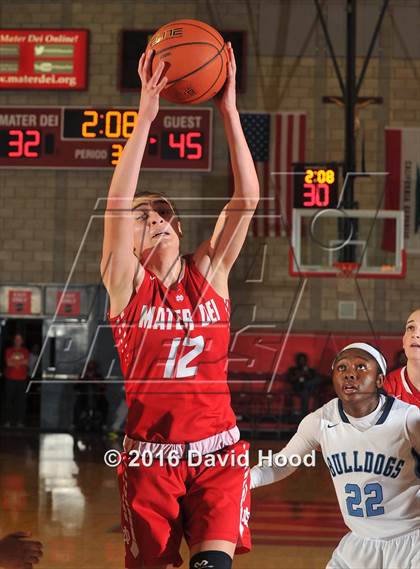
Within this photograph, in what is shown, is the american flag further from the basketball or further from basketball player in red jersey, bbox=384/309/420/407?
the basketball

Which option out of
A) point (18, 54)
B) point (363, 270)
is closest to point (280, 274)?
point (363, 270)

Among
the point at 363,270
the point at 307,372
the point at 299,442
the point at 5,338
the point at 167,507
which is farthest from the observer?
the point at 5,338

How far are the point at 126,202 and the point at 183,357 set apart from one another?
0.66 metres

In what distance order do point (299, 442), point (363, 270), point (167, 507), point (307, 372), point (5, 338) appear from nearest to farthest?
point (167, 507) < point (299, 442) < point (363, 270) < point (307, 372) < point (5, 338)

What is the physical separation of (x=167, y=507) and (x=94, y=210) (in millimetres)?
13044

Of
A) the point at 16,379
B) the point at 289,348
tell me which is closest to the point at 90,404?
the point at 16,379

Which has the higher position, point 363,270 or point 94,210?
point 94,210

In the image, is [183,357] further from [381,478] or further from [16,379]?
[16,379]

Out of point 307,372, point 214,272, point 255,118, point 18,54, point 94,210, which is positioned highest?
point 18,54

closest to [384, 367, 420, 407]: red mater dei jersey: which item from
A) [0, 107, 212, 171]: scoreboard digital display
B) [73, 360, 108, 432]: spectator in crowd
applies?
[0, 107, 212, 171]: scoreboard digital display

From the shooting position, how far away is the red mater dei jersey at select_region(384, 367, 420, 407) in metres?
5.46

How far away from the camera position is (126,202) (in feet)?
12.4

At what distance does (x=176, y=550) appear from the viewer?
3.83 meters

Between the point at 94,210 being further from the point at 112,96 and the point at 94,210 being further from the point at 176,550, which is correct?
the point at 176,550
